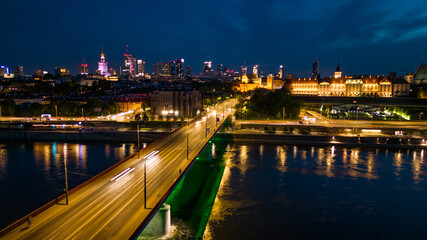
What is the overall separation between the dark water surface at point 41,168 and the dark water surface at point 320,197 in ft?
23.4

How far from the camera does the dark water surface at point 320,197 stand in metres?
11.5

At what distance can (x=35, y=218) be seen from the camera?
778cm

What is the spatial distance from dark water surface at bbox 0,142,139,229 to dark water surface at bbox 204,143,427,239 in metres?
7.14

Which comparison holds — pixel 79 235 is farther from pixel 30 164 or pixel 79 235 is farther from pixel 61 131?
pixel 61 131

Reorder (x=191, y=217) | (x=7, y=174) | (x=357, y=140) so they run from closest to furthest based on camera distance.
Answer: (x=191, y=217)
(x=7, y=174)
(x=357, y=140)

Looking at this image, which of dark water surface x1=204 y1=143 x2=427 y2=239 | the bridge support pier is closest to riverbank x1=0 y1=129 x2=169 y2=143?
dark water surface x1=204 y1=143 x2=427 y2=239

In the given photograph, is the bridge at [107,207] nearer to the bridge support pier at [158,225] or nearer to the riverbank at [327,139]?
the bridge support pier at [158,225]

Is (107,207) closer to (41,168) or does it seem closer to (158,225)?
(158,225)

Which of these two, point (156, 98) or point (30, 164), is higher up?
point (156, 98)

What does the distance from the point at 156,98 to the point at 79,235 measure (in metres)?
29.1

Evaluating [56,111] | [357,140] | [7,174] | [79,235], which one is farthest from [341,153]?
[56,111]

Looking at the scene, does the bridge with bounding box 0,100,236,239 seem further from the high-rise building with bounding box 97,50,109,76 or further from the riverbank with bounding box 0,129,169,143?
the high-rise building with bounding box 97,50,109,76

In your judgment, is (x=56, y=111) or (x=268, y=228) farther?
(x=56, y=111)

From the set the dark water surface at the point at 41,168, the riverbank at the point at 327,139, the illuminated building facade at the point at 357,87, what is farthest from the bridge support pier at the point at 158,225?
the illuminated building facade at the point at 357,87
